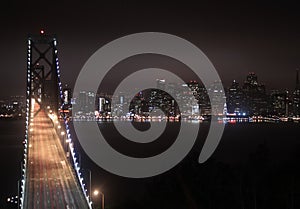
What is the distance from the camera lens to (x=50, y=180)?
1330 centimetres

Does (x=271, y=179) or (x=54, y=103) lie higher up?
(x=54, y=103)

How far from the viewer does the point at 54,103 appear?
34.6m

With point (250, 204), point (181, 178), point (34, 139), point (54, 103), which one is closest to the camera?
point (250, 204)

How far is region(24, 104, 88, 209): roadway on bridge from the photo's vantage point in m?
10.8

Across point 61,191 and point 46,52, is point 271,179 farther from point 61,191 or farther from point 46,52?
point 46,52

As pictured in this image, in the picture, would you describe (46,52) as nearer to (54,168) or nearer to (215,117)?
(54,168)

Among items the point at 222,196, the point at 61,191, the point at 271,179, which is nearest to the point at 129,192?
the point at 222,196

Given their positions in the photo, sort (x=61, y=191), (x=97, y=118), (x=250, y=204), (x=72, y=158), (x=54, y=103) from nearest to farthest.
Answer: (x=61, y=191) < (x=250, y=204) < (x=72, y=158) < (x=54, y=103) < (x=97, y=118)

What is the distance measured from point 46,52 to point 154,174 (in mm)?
11170

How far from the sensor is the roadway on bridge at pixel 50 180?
35.3 feet

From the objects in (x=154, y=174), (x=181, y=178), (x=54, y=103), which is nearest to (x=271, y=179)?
(x=181, y=178)

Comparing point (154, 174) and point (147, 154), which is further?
point (147, 154)

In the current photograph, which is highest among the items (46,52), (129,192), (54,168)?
(46,52)

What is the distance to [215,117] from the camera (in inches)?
3433
